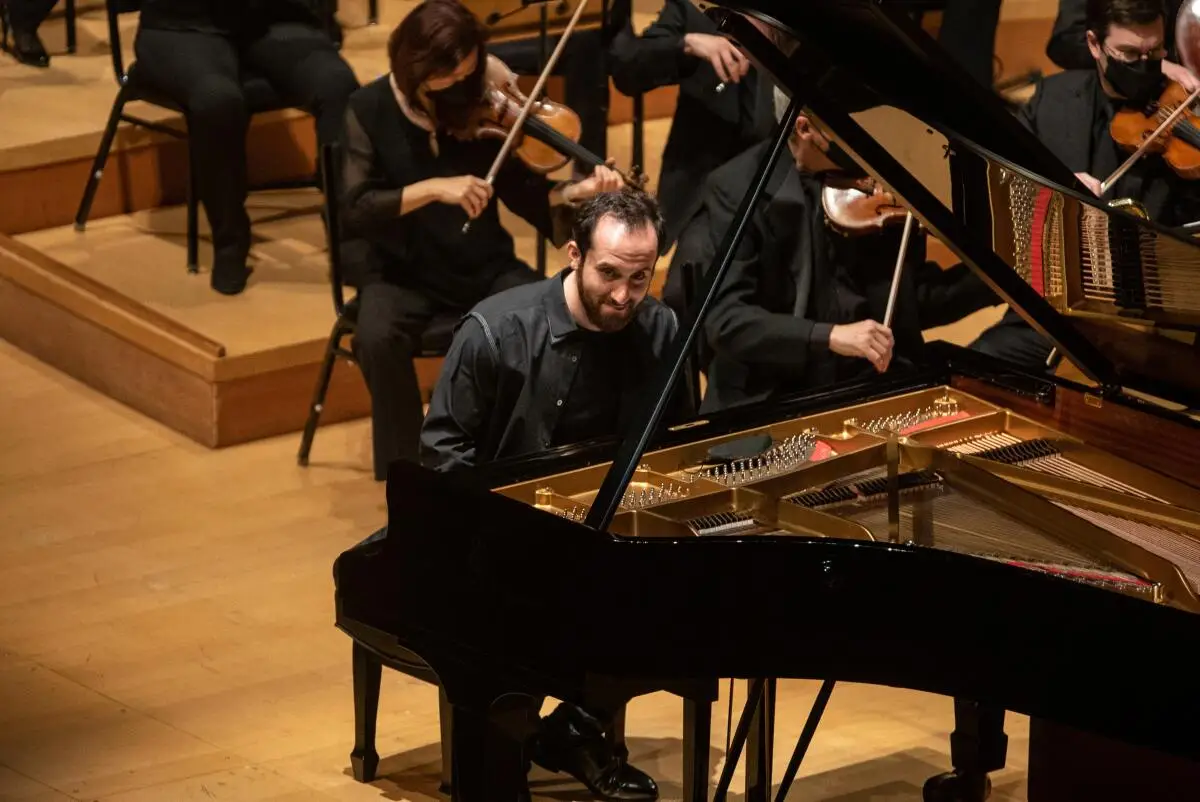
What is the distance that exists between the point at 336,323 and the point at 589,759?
1.52m

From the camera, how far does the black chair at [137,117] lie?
5.04 metres

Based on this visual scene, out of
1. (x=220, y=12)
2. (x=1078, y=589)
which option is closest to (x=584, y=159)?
(x=220, y=12)

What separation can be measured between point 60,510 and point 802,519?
7.11 feet

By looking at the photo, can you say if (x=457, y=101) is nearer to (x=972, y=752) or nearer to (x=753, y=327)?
(x=753, y=327)

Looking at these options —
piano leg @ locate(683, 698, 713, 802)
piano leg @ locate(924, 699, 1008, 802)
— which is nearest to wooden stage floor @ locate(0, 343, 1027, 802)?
piano leg @ locate(924, 699, 1008, 802)

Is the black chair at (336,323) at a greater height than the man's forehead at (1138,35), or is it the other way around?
the man's forehead at (1138,35)

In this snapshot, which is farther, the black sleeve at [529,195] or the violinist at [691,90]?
the violinist at [691,90]

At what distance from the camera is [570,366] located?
342cm

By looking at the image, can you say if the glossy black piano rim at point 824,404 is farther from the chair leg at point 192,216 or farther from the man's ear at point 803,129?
the chair leg at point 192,216

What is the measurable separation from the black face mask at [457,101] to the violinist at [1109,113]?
3.97 ft

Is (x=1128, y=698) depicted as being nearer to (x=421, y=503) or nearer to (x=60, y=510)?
(x=421, y=503)

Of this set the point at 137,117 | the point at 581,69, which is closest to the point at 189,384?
the point at 137,117

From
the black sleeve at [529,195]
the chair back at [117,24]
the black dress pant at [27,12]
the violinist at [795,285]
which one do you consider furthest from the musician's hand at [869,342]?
the black dress pant at [27,12]

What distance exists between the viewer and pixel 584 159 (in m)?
4.35
